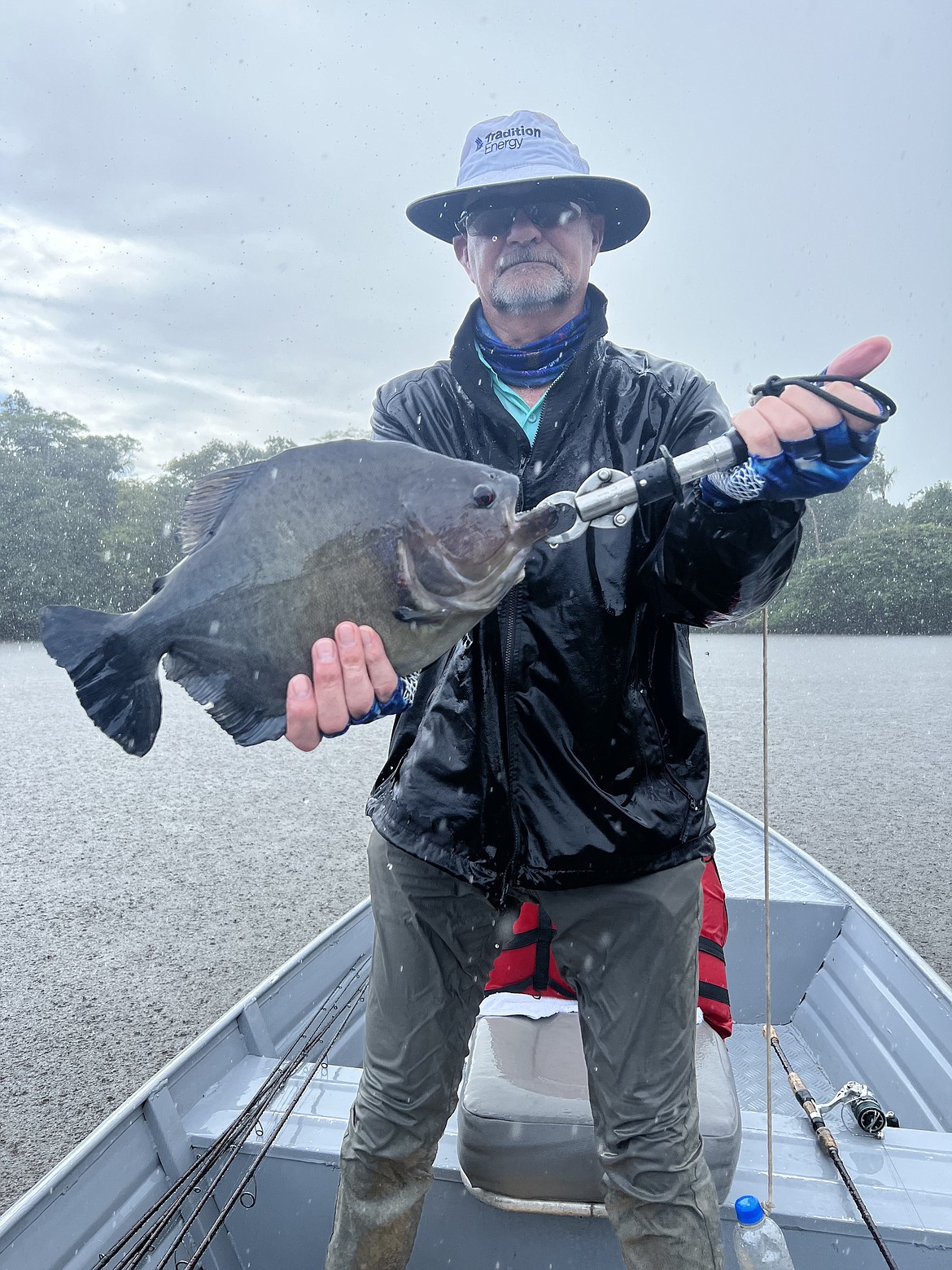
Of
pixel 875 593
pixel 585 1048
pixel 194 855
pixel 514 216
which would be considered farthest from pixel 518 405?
pixel 875 593

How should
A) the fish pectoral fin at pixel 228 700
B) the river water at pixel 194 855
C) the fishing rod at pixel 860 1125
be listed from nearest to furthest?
the fish pectoral fin at pixel 228 700 → the fishing rod at pixel 860 1125 → the river water at pixel 194 855

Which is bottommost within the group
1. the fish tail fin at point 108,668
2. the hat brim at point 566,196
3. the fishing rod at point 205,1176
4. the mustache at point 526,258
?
the fishing rod at point 205,1176

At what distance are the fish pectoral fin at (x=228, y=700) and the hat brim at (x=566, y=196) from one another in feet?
4.81

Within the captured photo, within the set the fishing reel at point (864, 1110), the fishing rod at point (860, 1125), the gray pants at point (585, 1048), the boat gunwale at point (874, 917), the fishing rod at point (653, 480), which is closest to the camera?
the fishing rod at point (653, 480)

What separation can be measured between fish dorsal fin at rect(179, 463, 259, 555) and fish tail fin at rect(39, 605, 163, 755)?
24 centimetres

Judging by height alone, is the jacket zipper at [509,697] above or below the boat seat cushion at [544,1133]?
above

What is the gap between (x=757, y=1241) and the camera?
→ 2.11 meters

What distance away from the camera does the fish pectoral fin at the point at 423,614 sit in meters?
1.64

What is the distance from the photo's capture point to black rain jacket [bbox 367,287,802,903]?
196 centimetres

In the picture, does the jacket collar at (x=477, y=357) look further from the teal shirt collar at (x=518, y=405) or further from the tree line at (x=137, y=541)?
the tree line at (x=137, y=541)

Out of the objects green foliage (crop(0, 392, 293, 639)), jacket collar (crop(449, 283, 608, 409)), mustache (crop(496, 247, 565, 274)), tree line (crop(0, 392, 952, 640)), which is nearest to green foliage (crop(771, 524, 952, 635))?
tree line (crop(0, 392, 952, 640))

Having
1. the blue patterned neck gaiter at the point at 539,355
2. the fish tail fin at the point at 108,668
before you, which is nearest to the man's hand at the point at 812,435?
the blue patterned neck gaiter at the point at 539,355

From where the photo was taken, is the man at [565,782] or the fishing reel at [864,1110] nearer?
the man at [565,782]

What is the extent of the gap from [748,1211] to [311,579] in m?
1.92
